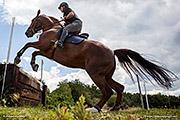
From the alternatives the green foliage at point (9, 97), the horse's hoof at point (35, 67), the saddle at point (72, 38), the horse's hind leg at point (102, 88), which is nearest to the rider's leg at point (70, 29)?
the saddle at point (72, 38)

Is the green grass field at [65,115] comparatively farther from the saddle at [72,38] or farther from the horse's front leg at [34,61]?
the saddle at [72,38]

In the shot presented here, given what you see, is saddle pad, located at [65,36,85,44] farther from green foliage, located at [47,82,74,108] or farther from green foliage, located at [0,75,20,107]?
green foliage, located at [47,82,74,108]

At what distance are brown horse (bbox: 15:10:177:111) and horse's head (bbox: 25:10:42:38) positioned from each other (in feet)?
1.58

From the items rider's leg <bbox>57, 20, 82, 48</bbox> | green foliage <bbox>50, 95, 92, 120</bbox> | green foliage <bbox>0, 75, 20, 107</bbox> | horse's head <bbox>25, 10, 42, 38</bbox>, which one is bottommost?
green foliage <bbox>50, 95, 92, 120</bbox>

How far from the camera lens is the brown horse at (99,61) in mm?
3846

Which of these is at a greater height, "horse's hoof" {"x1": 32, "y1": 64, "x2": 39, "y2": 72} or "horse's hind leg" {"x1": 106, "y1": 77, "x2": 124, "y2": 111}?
"horse's hoof" {"x1": 32, "y1": 64, "x2": 39, "y2": 72}

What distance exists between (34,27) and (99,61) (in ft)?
8.41

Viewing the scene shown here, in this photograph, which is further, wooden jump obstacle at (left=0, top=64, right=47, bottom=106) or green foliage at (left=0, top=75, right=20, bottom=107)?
wooden jump obstacle at (left=0, top=64, right=47, bottom=106)

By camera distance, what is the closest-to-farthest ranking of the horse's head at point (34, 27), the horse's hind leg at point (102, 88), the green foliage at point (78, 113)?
1. the green foliage at point (78, 113)
2. the horse's hind leg at point (102, 88)
3. the horse's head at point (34, 27)

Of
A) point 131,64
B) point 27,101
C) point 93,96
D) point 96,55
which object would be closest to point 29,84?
point 27,101

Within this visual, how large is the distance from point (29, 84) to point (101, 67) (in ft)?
9.31

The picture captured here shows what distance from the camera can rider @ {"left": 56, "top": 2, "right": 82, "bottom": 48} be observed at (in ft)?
13.7

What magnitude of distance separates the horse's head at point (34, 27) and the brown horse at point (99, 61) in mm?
483

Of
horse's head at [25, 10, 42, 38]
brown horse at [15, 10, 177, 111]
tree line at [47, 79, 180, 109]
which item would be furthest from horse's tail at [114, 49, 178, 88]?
tree line at [47, 79, 180, 109]
